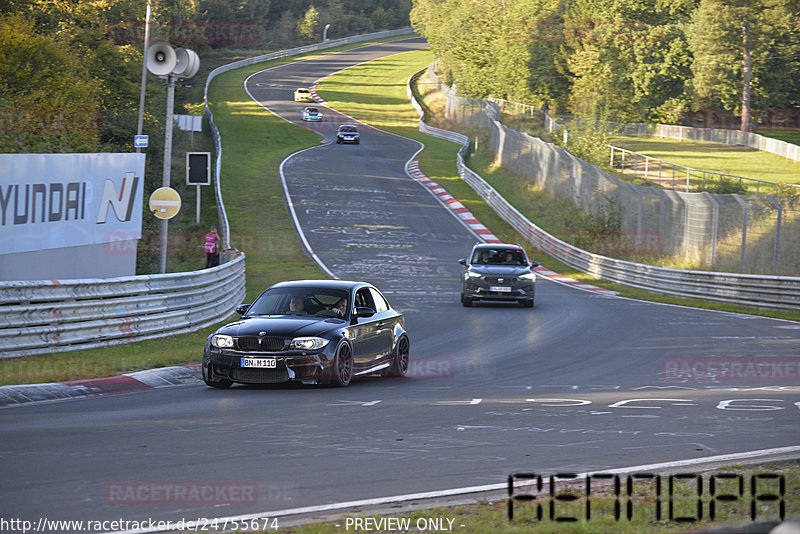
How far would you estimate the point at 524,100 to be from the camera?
90.1 meters

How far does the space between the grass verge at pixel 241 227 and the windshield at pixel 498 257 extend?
644cm

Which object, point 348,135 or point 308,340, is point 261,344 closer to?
point 308,340

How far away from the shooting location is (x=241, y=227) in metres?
44.9

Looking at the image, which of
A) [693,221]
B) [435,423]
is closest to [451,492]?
Answer: [435,423]

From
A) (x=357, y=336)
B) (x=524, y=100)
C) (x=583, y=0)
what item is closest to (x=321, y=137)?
(x=524, y=100)

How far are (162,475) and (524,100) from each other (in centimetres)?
8539

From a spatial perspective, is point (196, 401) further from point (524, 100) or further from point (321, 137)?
point (524, 100)

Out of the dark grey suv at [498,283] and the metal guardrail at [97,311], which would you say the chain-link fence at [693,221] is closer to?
the dark grey suv at [498,283]

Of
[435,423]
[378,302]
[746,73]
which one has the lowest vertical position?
[435,423]

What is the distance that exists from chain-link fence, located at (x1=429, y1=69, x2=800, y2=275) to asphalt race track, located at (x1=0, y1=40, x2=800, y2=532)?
4.69m

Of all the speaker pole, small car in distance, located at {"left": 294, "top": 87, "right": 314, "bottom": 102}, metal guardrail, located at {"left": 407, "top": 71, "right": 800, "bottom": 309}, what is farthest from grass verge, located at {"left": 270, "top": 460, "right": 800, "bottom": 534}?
small car in distance, located at {"left": 294, "top": 87, "right": 314, "bottom": 102}

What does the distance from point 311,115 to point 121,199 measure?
229 feet

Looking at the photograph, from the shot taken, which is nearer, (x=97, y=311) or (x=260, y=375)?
(x=260, y=375)

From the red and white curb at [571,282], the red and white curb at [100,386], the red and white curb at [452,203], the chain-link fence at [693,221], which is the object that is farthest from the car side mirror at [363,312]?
the red and white curb at [452,203]
